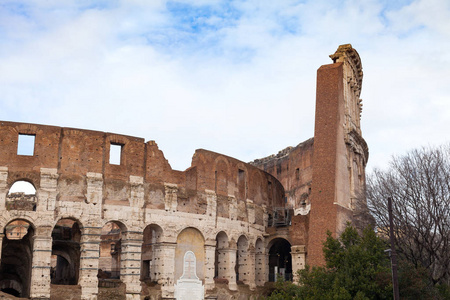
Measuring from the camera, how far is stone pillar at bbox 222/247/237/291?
1125 inches

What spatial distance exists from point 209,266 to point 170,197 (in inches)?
161

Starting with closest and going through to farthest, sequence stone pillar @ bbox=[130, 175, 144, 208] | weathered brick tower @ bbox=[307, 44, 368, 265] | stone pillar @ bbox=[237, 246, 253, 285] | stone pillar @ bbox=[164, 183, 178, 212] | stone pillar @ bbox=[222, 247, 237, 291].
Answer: stone pillar @ bbox=[130, 175, 144, 208]
weathered brick tower @ bbox=[307, 44, 368, 265]
stone pillar @ bbox=[164, 183, 178, 212]
stone pillar @ bbox=[222, 247, 237, 291]
stone pillar @ bbox=[237, 246, 253, 285]

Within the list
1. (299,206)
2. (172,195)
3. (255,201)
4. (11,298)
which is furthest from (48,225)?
(299,206)

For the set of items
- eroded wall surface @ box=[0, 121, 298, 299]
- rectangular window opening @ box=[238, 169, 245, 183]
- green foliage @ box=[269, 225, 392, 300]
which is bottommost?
green foliage @ box=[269, 225, 392, 300]

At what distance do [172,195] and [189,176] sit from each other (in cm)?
162

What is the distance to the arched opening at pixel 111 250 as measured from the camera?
112ft

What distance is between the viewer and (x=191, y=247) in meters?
27.1

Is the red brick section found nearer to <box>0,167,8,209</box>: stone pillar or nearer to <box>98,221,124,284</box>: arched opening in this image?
<box>98,221,124,284</box>: arched opening

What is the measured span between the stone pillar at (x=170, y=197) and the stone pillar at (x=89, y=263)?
3.72 meters

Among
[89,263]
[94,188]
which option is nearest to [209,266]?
[89,263]

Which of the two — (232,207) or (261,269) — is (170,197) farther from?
(261,269)

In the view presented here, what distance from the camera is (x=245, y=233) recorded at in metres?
30.2

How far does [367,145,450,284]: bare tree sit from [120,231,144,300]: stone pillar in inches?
429

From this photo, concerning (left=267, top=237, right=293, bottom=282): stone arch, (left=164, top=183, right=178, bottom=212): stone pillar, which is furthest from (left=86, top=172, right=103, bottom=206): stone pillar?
(left=267, top=237, right=293, bottom=282): stone arch
